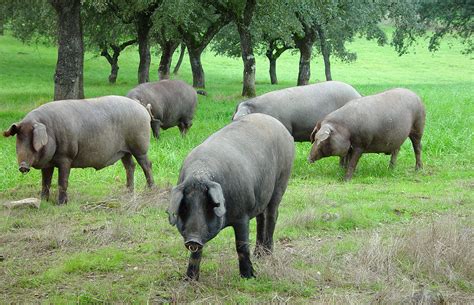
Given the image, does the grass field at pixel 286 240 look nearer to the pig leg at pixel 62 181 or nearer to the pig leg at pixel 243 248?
the pig leg at pixel 243 248

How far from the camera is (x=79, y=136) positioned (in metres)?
10.3

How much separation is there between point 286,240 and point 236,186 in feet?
7.51

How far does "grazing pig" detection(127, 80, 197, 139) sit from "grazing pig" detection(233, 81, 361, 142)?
13.1ft

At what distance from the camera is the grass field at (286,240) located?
6203mm

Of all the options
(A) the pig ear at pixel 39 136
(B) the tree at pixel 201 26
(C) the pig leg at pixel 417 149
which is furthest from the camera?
(B) the tree at pixel 201 26

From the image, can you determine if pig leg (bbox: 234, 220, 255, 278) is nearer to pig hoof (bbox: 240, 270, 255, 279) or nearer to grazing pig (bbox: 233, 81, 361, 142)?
pig hoof (bbox: 240, 270, 255, 279)

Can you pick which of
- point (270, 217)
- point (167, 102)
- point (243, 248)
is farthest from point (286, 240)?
point (167, 102)

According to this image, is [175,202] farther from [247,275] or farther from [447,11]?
[447,11]

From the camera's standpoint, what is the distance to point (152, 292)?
6102mm

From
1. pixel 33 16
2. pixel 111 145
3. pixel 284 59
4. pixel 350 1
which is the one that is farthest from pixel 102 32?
pixel 284 59

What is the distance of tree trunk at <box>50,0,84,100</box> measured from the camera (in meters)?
18.9

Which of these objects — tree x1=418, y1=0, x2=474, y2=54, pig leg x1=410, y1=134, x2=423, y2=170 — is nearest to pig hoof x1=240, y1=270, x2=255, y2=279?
pig leg x1=410, y1=134, x2=423, y2=170

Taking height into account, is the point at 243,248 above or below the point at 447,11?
below

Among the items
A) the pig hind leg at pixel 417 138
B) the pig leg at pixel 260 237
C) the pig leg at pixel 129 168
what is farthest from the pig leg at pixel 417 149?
the pig leg at pixel 260 237
